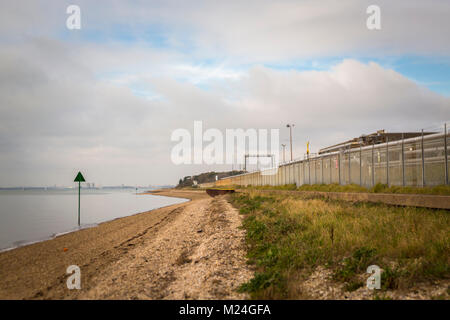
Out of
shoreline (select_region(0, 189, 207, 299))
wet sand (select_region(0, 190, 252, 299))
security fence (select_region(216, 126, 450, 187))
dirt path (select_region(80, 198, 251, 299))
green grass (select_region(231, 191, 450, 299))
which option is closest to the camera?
green grass (select_region(231, 191, 450, 299))

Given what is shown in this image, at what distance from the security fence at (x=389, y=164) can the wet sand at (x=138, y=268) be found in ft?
46.4

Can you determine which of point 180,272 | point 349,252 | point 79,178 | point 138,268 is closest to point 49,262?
point 138,268

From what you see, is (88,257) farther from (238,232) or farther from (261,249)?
(261,249)

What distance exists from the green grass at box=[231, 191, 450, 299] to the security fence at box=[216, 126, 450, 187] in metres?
10.3

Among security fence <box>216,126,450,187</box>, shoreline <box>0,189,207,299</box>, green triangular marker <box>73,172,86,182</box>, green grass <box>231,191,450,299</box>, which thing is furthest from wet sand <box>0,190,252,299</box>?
security fence <box>216,126,450,187</box>

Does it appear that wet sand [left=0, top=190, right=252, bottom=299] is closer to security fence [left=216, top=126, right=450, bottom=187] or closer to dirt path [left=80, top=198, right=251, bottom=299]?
dirt path [left=80, top=198, right=251, bottom=299]

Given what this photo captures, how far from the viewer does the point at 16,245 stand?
1697cm

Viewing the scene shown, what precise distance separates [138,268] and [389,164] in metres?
21.9

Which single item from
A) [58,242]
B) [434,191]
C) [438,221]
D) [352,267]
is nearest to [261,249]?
[352,267]

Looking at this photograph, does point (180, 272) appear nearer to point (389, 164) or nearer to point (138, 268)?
point (138, 268)

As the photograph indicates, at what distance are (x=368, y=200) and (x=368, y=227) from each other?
35.8 ft

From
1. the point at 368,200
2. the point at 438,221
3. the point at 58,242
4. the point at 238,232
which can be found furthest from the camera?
the point at 368,200

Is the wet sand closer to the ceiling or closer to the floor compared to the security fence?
closer to the floor

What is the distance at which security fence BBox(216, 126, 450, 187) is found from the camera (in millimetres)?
19906
